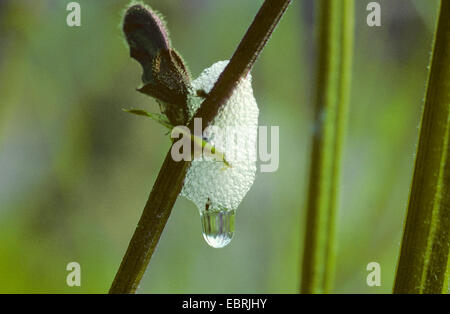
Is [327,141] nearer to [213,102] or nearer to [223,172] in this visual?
[223,172]

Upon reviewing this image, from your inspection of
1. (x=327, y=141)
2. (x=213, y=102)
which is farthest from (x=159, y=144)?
(x=213, y=102)

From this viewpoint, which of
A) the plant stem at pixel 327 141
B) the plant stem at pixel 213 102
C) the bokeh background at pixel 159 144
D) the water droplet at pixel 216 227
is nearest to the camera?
the plant stem at pixel 213 102

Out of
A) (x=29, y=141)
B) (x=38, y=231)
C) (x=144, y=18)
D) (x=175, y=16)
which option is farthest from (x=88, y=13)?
(x=144, y=18)

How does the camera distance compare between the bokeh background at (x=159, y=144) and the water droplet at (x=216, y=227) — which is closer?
the water droplet at (x=216, y=227)

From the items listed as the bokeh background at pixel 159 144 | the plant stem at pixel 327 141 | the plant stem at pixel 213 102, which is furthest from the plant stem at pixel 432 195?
the bokeh background at pixel 159 144

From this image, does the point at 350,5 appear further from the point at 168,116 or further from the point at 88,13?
the point at 88,13

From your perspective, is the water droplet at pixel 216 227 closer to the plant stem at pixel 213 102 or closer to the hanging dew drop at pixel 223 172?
the hanging dew drop at pixel 223 172
